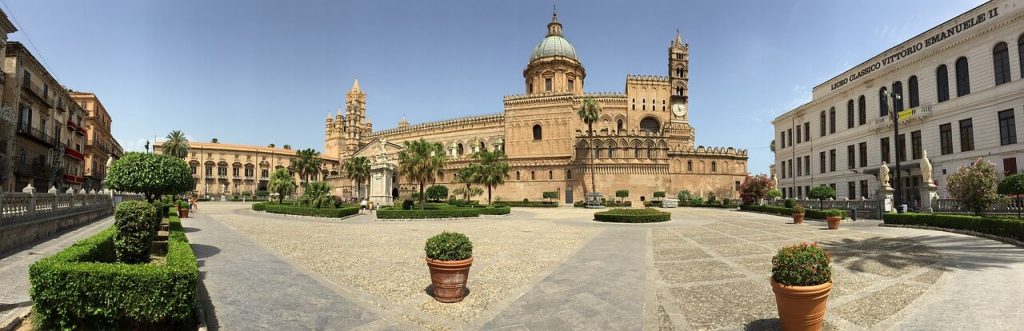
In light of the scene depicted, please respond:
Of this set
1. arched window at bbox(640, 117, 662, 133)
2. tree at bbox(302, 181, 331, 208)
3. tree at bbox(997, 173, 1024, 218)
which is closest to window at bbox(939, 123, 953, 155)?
tree at bbox(997, 173, 1024, 218)

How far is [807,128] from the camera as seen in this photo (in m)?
48.9

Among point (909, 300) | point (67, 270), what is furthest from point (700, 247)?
point (67, 270)

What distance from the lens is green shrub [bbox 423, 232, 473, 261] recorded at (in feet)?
25.4

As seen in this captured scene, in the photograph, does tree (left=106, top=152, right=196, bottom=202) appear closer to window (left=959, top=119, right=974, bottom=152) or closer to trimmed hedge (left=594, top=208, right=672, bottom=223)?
trimmed hedge (left=594, top=208, right=672, bottom=223)

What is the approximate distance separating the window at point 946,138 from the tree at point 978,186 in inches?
603

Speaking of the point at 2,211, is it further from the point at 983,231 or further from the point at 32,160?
the point at 983,231

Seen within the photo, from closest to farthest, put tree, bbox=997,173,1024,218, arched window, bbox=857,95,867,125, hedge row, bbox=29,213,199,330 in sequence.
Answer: hedge row, bbox=29,213,199,330, tree, bbox=997,173,1024,218, arched window, bbox=857,95,867,125

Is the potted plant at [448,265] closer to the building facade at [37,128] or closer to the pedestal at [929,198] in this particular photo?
the pedestal at [929,198]

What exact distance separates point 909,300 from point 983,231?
13.4 meters

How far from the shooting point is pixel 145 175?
1510 cm

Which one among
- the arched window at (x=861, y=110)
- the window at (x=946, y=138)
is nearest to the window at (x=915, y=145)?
the window at (x=946, y=138)

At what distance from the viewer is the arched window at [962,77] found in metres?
29.4

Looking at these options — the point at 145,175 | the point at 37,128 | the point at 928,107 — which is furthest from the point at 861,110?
the point at 37,128

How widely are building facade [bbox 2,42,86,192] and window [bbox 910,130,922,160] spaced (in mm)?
58060
